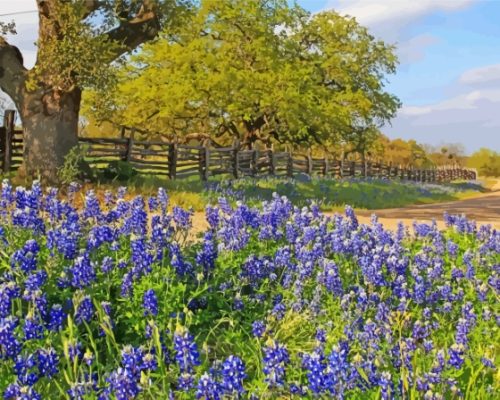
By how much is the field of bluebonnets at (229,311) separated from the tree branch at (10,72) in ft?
35.1

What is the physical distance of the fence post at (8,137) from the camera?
19844 mm

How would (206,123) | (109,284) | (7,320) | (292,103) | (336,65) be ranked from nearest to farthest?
(7,320) < (109,284) < (292,103) < (206,123) < (336,65)

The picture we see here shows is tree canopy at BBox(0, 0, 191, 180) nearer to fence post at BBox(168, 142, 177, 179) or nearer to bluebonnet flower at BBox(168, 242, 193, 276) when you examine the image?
fence post at BBox(168, 142, 177, 179)

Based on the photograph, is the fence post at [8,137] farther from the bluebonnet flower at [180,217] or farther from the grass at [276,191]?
the bluebonnet flower at [180,217]

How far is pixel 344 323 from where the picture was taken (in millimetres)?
5391

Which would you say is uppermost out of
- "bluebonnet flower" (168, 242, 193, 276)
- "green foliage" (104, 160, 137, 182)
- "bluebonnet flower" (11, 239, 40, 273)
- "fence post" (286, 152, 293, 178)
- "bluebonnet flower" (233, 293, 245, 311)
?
"fence post" (286, 152, 293, 178)

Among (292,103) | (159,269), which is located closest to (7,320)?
(159,269)

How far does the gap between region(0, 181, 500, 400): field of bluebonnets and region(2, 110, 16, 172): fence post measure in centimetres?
1396

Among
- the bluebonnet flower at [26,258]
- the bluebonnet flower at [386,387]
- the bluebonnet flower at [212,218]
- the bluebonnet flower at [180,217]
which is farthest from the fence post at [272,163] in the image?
the bluebonnet flower at [386,387]

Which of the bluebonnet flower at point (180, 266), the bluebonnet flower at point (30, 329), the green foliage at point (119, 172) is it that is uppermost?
the green foliage at point (119, 172)

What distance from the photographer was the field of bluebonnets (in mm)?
3584

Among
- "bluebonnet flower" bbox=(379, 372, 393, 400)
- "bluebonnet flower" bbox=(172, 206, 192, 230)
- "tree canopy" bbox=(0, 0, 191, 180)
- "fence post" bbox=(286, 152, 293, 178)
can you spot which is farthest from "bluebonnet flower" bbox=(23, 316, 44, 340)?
"fence post" bbox=(286, 152, 293, 178)

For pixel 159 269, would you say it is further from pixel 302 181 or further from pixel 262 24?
pixel 262 24

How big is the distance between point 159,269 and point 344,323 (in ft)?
5.05
